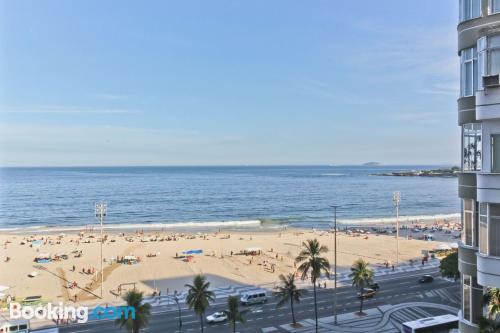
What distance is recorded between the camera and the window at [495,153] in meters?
13.9

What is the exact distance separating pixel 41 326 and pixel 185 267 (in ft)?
78.4

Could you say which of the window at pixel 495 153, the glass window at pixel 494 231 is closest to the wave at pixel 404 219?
the glass window at pixel 494 231

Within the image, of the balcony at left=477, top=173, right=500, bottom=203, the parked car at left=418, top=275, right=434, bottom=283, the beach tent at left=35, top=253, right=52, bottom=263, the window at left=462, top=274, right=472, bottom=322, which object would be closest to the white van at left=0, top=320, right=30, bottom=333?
the beach tent at left=35, top=253, right=52, bottom=263

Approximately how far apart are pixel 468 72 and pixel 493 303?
8.22 metres

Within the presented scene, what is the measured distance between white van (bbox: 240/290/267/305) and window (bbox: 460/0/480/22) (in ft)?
110

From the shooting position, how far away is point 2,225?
107125 mm

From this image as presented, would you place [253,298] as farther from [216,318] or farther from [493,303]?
[493,303]

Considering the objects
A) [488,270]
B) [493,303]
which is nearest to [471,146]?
[488,270]

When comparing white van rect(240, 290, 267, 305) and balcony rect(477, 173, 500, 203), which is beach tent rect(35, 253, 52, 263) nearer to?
white van rect(240, 290, 267, 305)

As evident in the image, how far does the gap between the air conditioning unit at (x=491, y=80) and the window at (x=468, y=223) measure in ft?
14.3

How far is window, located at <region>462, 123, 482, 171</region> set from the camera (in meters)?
15.5

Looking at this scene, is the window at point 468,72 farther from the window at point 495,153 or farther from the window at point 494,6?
the window at point 495,153

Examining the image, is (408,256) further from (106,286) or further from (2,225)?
(2,225)

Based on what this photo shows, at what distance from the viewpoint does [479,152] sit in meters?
15.4
